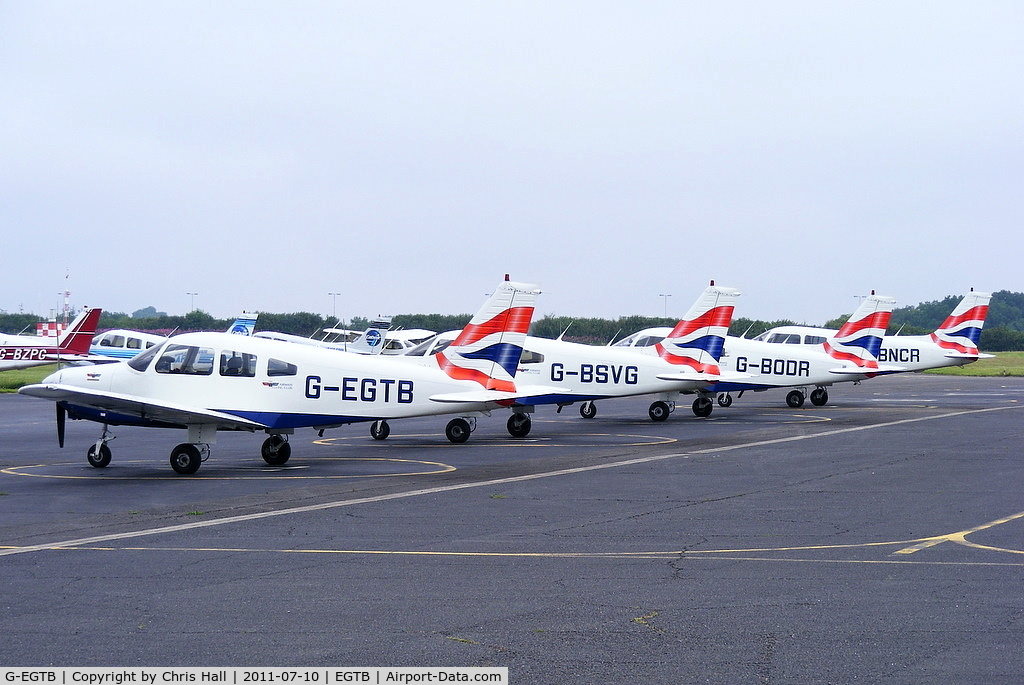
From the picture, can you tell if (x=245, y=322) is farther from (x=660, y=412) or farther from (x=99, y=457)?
(x=99, y=457)

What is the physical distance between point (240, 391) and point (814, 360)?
813 inches

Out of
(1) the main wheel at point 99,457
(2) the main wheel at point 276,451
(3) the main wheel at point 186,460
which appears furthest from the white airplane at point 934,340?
(1) the main wheel at point 99,457

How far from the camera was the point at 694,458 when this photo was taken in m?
19.6

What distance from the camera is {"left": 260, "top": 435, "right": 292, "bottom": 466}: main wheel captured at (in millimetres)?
18547

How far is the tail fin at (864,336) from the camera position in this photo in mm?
34938

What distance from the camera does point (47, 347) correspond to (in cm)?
4656

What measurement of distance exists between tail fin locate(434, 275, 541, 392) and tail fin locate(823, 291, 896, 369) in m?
16.3

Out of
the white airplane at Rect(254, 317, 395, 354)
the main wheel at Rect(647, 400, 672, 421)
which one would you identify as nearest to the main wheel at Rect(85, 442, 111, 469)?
the main wheel at Rect(647, 400, 672, 421)

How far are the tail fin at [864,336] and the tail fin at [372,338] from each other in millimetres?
27315

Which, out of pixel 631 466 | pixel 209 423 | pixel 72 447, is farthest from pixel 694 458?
pixel 72 447

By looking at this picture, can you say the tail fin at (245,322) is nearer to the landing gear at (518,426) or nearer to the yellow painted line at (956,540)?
the landing gear at (518,426)

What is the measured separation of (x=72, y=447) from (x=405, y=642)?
16.6 meters

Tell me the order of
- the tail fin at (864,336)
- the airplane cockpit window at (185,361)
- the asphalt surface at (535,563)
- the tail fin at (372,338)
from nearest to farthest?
the asphalt surface at (535,563)
the airplane cockpit window at (185,361)
the tail fin at (864,336)
the tail fin at (372,338)

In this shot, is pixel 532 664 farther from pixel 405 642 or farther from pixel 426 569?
pixel 426 569
